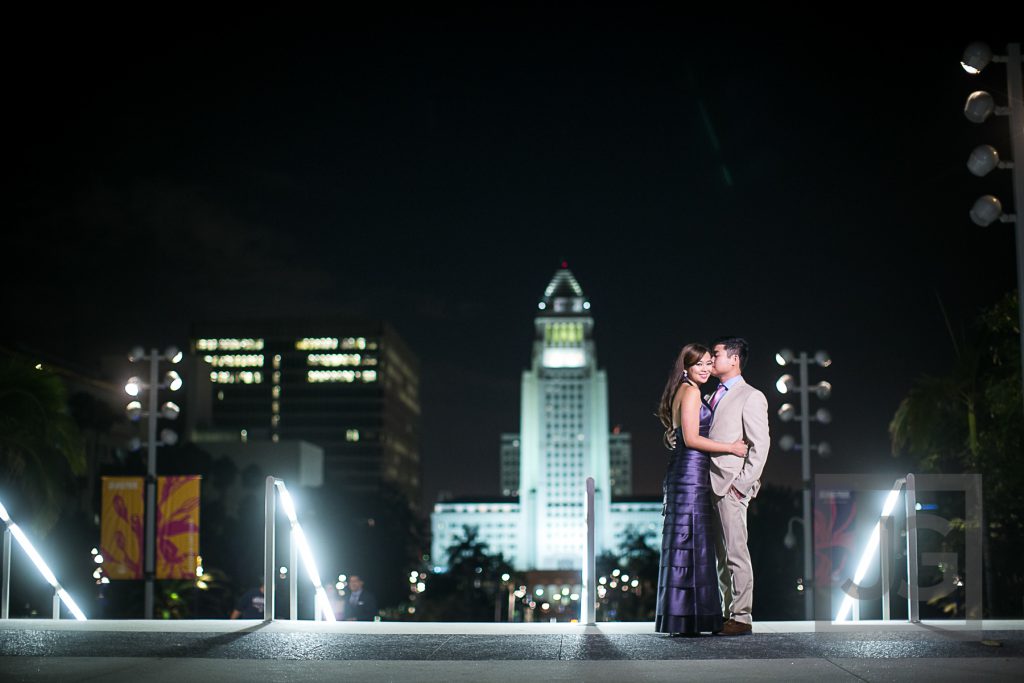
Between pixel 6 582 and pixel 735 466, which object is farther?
pixel 6 582

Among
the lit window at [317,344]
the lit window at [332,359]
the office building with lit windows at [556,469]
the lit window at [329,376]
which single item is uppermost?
the lit window at [317,344]

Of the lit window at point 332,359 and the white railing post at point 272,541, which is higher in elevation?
the lit window at point 332,359

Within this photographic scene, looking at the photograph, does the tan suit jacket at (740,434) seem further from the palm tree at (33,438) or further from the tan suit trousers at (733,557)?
the palm tree at (33,438)

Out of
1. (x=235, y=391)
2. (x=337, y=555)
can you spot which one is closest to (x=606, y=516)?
(x=235, y=391)

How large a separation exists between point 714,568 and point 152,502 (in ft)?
65.7

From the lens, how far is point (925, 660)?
22.6ft

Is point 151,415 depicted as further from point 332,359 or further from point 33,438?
point 332,359

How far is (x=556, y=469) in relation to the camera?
634 ft

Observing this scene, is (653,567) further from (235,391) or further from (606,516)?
(235,391)

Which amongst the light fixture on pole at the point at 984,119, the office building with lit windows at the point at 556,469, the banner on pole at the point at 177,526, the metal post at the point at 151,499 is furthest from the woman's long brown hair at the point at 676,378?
the office building with lit windows at the point at 556,469

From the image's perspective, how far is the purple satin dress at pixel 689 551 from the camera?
8211 mm

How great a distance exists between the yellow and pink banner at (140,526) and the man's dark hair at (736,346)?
55.1ft

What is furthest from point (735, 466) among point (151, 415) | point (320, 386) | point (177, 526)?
point (320, 386)

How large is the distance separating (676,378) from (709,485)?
0.76m
